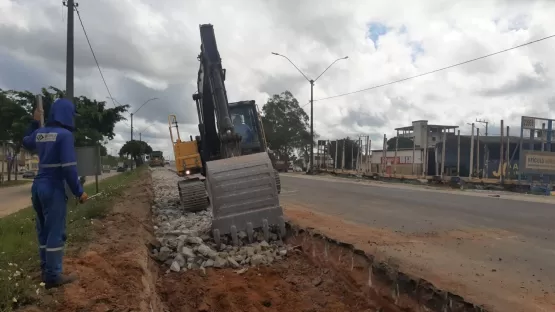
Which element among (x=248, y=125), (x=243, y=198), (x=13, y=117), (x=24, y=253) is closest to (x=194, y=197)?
(x=248, y=125)

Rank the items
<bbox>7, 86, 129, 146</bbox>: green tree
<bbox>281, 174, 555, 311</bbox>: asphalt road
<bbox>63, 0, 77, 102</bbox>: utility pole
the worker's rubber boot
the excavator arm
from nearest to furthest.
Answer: the worker's rubber boot → <bbox>281, 174, 555, 311</bbox>: asphalt road → the excavator arm → <bbox>63, 0, 77, 102</bbox>: utility pole → <bbox>7, 86, 129, 146</bbox>: green tree

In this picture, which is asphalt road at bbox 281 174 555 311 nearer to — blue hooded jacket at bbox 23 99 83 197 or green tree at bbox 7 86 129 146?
blue hooded jacket at bbox 23 99 83 197

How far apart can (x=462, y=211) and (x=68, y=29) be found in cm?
1206

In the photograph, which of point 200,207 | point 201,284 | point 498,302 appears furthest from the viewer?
point 200,207

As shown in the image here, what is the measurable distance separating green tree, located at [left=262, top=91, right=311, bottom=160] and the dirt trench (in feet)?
216

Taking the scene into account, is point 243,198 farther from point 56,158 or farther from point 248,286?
point 56,158

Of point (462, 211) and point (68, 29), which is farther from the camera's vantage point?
point (462, 211)

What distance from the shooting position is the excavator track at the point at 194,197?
12094mm

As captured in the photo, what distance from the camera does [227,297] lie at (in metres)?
6.16

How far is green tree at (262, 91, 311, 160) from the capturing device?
74.0 m

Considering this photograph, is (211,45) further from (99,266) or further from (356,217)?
(99,266)

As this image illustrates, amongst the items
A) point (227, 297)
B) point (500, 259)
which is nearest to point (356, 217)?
point (500, 259)

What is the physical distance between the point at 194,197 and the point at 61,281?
725cm

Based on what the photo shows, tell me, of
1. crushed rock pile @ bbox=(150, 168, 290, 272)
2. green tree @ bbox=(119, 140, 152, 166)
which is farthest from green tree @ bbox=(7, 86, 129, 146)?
green tree @ bbox=(119, 140, 152, 166)
